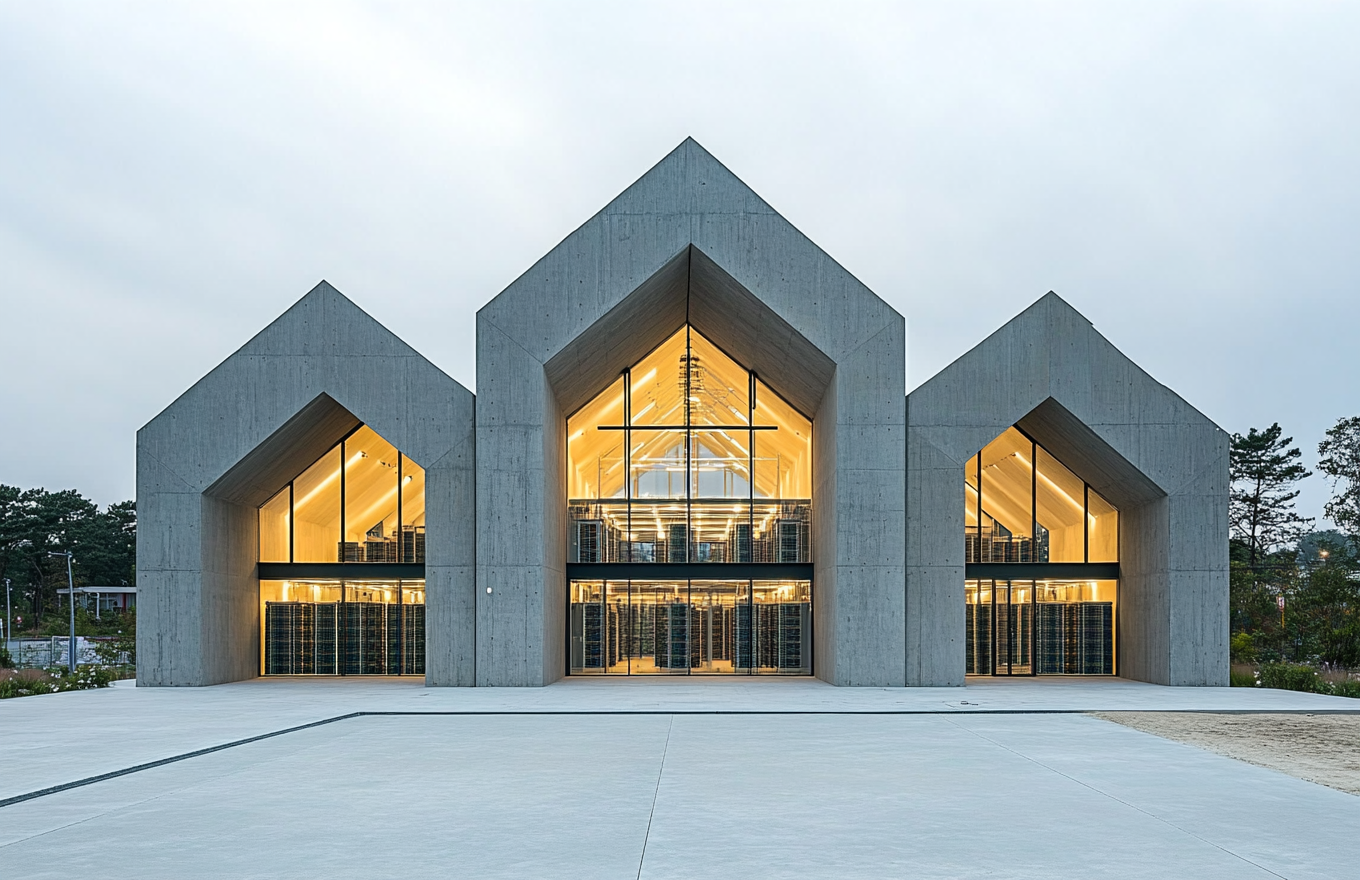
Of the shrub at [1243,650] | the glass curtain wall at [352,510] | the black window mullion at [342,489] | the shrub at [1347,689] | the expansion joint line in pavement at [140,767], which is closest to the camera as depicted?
the expansion joint line in pavement at [140,767]

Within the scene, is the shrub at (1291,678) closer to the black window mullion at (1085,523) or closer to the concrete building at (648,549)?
the concrete building at (648,549)

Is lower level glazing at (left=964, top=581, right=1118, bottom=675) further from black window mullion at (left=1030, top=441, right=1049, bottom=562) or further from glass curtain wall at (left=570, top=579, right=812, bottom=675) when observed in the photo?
glass curtain wall at (left=570, top=579, right=812, bottom=675)

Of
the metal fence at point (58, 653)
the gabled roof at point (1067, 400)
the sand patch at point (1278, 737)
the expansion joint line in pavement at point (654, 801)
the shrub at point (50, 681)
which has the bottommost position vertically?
the metal fence at point (58, 653)

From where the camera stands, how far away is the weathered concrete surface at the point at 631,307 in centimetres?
2541

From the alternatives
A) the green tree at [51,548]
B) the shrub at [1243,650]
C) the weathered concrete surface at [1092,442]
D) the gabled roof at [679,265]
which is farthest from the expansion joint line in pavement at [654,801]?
the green tree at [51,548]

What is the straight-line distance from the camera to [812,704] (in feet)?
68.4

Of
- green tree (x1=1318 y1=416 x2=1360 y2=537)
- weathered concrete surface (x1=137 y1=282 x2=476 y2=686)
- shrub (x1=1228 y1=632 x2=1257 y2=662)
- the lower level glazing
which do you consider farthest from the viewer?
green tree (x1=1318 y1=416 x2=1360 y2=537)

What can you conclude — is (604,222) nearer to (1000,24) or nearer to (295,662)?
(295,662)

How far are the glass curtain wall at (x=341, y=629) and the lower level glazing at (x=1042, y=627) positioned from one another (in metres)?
13.5

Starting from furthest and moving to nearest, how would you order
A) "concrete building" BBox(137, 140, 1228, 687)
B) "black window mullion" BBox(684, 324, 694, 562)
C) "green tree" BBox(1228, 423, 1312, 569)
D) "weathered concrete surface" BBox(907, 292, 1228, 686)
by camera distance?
"green tree" BBox(1228, 423, 1312, 569)
"black window mullion" BBox(684, 324, 694, 562)
"weathered concrete surface" BBox(907, 292, 1228, 686)
"concrete building" BBox(137, 140, 1228, 687)

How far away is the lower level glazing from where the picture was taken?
29641mm

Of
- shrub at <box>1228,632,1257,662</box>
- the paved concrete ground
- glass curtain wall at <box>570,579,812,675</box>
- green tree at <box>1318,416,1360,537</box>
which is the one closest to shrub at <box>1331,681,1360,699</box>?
shrub at <box>1228,632,1257,662</box>

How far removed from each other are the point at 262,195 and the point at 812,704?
11251 centimetres

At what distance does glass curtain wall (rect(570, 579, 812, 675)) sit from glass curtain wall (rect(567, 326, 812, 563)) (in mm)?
778
